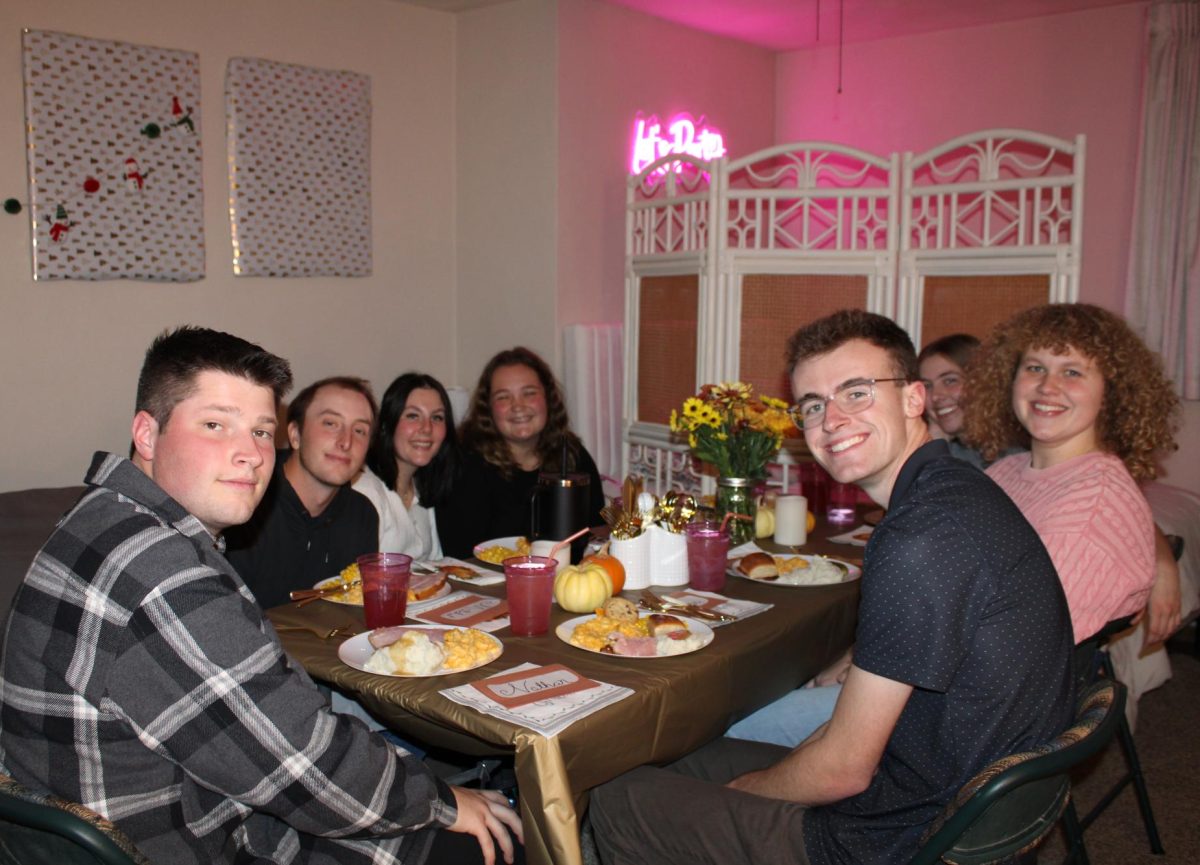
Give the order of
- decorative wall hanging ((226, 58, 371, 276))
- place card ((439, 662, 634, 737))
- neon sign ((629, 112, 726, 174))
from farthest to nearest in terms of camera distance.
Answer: neon sign ((629, 112, 726, 174)) < decorative wall hanging ((226, 58, 371, 276)) < place card ((439, 662, 634, 737))

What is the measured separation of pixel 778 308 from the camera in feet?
13.3

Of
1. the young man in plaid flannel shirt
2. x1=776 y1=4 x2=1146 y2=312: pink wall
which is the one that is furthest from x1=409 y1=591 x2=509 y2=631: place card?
x1=776 y1=4 x2=1146 y2=312: pink wall

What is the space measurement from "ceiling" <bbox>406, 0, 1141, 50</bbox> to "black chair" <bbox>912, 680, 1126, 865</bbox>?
399cm

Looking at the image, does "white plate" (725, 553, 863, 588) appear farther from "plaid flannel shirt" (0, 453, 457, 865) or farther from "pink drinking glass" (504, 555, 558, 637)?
"plaid flannel shirt" (0, 453, 457, 865)

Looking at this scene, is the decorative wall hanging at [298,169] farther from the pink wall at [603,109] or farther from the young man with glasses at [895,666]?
the young man with glasses at [895,666]

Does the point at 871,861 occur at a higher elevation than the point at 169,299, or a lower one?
lower

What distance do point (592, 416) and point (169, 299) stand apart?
1843mm

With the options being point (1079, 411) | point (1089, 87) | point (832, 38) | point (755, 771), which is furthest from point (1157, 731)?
point (832, 38)

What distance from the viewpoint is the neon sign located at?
189 inches

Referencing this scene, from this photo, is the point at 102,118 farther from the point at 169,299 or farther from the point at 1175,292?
the point at 1175,292

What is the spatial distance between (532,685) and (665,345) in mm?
2817

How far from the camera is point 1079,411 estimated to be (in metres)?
2.18

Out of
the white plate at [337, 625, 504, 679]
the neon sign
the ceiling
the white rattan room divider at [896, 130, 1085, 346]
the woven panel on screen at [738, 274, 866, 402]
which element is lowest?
the white plate at [337, 625, 504, 679]

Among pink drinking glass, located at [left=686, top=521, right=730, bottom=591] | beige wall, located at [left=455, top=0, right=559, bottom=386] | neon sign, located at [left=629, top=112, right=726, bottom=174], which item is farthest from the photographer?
neon sign, located at [left=629, top=112, right=726, bottom=174]
